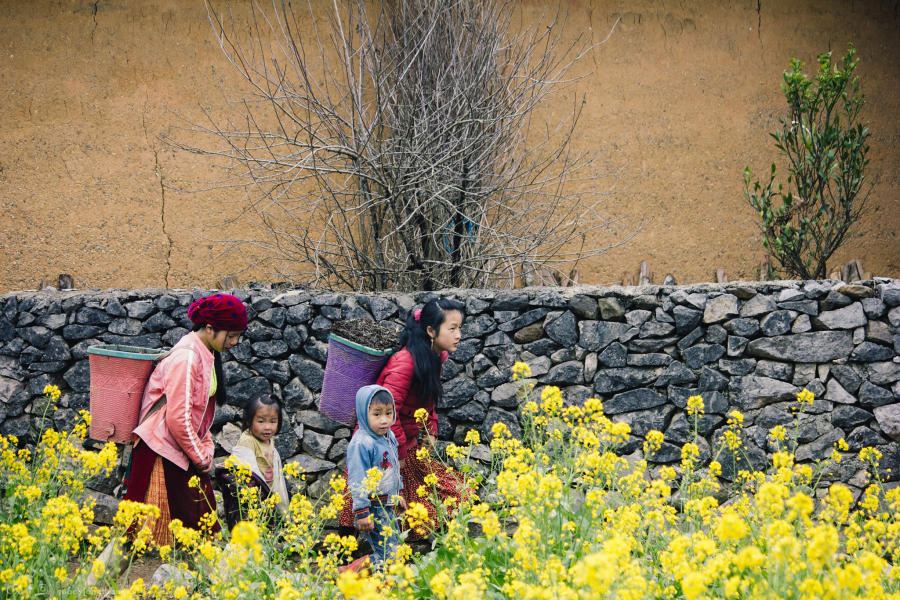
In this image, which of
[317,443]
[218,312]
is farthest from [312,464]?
[218,312]

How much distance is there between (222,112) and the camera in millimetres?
6137

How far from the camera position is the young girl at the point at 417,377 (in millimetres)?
3420

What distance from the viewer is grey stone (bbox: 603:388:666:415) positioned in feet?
14.7

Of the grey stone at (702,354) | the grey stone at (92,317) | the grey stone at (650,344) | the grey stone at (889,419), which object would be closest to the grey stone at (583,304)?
the grey stone at (650,344)

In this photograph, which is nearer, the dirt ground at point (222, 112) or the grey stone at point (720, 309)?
the grey stone at point (720, 309)

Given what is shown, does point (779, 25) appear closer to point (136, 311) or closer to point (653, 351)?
point (653, 351)

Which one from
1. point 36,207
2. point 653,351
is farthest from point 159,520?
point 36,207

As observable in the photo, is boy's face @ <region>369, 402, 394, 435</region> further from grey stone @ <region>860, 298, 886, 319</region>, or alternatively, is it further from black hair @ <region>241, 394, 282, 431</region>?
grey stone @ <region>860, 298, 886, 319</region>

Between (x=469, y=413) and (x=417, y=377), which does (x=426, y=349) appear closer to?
(x=417, y=377)

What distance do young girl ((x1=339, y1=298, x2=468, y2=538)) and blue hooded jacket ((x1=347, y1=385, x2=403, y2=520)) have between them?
0.45 feet

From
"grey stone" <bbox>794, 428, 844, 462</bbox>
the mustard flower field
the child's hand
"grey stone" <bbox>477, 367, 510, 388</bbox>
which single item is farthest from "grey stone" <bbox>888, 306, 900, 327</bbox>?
the child's hand

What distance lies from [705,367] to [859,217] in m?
2.95

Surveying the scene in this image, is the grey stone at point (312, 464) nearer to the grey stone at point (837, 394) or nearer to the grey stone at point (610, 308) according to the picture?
the grey stone at point (610, 308)

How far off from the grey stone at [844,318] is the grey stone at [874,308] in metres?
0.03
